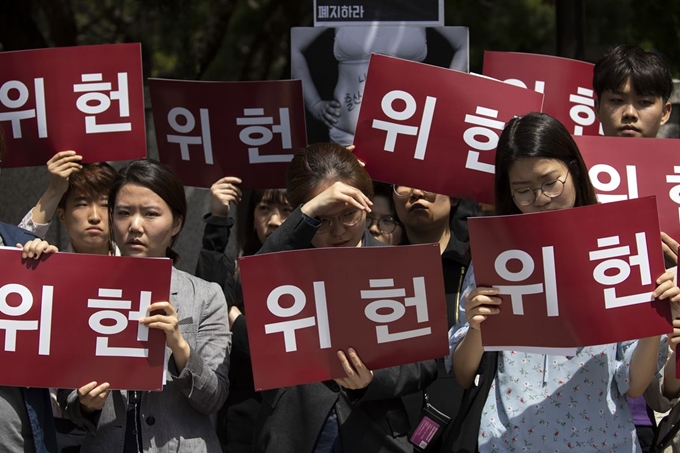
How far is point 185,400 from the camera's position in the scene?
3898 millimetres

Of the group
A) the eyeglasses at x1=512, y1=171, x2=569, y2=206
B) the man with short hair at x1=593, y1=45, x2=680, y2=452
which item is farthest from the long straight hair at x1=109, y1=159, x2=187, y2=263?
the man with short hair at x1=593, y1=45, x2=680, y2=452

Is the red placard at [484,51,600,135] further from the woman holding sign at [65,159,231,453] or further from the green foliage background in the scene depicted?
the green foliage background

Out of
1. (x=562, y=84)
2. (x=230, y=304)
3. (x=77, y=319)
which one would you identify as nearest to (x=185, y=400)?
(x=77, y=319)

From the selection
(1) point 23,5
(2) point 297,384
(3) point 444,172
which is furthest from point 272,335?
(1) point 23,5

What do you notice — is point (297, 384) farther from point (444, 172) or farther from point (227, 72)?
point (227, 72)

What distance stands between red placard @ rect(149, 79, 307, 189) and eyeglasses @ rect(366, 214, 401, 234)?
47 centimetres

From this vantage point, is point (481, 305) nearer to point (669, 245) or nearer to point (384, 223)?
point (669, 245)

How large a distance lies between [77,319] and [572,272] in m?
1.66

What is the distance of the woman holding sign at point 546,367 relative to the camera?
11.1 ft

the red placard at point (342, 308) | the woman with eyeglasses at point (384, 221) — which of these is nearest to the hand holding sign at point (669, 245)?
the red placard at point (342, 308)

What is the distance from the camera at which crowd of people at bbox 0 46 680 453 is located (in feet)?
11.2

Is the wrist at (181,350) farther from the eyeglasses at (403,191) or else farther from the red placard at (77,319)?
the eyeglasses at (403,191)

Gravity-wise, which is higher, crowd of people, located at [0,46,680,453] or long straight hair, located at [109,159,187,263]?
long straight hair, located at [109,159,187,263]

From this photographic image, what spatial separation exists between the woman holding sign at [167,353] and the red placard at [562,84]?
1.85 meters
